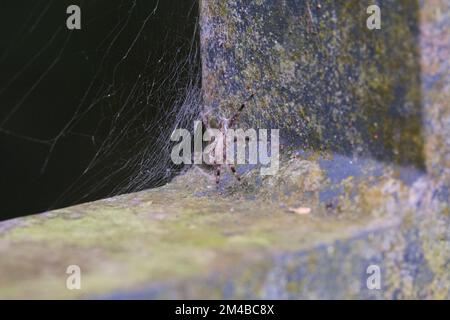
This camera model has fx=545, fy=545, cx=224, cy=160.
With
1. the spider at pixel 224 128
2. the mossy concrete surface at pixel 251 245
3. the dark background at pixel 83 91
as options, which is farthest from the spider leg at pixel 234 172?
the dark background at pixel 83 91

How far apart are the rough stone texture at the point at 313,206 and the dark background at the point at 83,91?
1.65 ft

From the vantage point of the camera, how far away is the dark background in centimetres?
176

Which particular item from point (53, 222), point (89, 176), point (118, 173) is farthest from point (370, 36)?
point (89, 176)

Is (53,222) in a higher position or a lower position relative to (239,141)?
lower

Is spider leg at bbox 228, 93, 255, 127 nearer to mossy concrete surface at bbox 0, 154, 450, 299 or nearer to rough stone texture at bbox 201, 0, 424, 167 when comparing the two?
rough stone texture at bbox 201, 0, 424, 167

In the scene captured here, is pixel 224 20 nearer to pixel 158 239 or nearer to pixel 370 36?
pixel 370 36

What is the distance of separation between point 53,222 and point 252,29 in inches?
24.2

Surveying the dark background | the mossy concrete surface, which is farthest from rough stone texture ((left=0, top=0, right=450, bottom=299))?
the dark background

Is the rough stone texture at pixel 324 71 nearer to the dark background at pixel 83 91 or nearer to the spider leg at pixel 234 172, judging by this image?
the spider leg at pixel 234 172

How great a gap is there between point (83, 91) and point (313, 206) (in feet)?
3.98

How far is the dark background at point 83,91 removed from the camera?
1.76 meters

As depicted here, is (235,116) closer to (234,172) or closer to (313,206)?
(234,172)

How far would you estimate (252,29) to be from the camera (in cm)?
126

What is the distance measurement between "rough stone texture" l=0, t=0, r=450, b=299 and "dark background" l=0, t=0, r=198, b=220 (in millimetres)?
502
